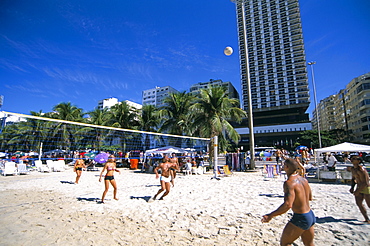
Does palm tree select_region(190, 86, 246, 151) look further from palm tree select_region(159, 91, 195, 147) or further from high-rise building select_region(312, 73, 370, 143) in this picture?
high-rise building select_region(312, 73, 370, 143)

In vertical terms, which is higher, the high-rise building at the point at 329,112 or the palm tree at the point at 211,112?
the high-rise building at the point at 329,112

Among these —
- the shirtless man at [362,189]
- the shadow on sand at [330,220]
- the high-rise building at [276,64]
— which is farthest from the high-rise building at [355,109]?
the shadow on sand at [330,220]

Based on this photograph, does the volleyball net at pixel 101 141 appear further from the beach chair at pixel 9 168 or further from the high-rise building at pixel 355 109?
the high-rise building at pixel 355 109

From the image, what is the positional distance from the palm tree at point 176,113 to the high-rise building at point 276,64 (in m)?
49.4

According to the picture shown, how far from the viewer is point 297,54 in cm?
6619

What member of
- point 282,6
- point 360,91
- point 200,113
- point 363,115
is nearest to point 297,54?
point 282,6

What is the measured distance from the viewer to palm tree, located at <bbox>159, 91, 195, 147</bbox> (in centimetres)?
1819

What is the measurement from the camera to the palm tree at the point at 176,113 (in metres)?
18.2

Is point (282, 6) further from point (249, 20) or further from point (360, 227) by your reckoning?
point (360, 227)

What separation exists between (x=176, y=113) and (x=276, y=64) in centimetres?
6291

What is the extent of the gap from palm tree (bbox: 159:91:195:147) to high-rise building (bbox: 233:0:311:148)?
49.4 meters

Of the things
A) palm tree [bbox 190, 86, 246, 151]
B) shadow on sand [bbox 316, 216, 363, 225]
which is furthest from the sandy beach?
palm tree [bbox 190, 86, 246, 151]

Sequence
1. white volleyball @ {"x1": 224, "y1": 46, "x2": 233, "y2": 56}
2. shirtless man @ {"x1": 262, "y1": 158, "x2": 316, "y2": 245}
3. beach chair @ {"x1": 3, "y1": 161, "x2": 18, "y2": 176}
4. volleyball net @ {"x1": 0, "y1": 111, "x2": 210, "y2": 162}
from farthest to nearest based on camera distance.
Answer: volleyball net @ {"x1": 0, "y1": 111, "x2": 210, "y2": 162}
beach chair @ {"x1": 3, "y1": 161, "x2": 18, "y2": 176}
white volleyball @ {"x1": 224, "y1": 46, "x2": 233, "y2": 56}
shirtless man @ {"x1": 262, "y1": 158, "x2": 316, "y2": 245}

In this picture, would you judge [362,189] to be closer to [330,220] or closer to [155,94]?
[330,220]
